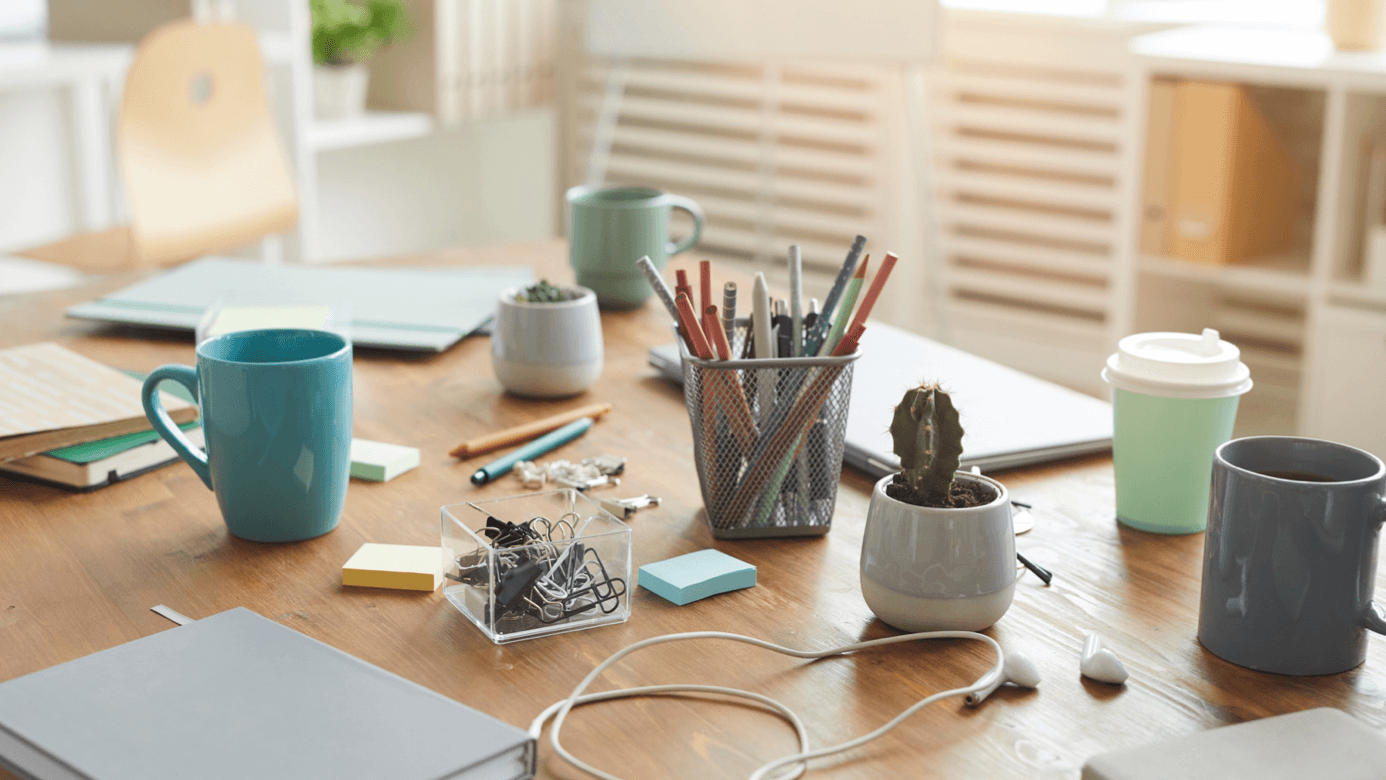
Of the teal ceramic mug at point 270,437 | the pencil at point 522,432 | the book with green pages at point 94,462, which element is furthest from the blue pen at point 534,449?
the book with green pages at point 94,462

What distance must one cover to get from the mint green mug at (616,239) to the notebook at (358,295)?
9 cm

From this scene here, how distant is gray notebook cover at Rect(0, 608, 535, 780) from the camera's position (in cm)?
54

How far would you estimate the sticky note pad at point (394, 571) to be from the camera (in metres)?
0.76

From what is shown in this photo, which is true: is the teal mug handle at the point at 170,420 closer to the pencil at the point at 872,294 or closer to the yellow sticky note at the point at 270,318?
the yellow sticky note at the point at 270,318

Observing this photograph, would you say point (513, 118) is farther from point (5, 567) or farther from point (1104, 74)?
point (5, 567)

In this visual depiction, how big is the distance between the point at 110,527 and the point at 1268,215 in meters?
2.33

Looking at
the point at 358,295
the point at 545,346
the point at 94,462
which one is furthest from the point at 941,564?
the point at 358,295

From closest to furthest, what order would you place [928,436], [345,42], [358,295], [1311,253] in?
[928,436] → [358,295] → [1311,253] → [345,42]

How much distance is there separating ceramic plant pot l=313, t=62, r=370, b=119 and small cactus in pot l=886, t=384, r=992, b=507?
263 centimetres

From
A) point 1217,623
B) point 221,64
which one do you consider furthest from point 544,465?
point 221,64

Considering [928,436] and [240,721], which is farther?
[928,436]

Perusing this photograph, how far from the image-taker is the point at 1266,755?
0.56 meters

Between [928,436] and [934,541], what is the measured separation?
6 cm

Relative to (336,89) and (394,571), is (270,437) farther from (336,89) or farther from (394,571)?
(336,89)
